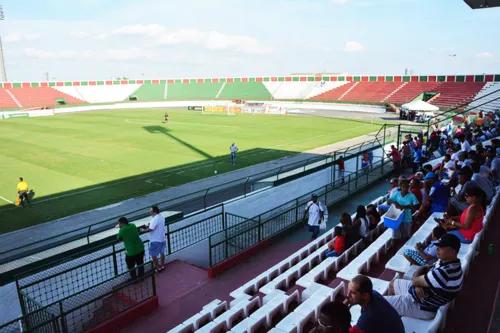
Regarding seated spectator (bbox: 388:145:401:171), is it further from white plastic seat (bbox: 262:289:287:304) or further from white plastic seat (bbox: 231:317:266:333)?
white plastic seat (bbox: 231:317:266:333)

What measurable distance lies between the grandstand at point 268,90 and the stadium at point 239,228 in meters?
27.0

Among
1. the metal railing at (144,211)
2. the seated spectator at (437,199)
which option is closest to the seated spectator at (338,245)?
the seated spectator at (437,199)

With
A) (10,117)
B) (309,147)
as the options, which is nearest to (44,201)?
(309,147)

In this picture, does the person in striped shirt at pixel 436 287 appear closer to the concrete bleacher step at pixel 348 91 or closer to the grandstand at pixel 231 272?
the grandstand at pixel 231 272

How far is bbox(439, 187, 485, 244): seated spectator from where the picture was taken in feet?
18.2

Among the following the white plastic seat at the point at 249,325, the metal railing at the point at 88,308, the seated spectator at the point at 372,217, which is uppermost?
the seated spectator at the point at 372,217

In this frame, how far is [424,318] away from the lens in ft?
14.0

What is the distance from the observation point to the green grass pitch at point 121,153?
1714 centimetres

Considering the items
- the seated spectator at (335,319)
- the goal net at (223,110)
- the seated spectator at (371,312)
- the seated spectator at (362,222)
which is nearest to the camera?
the seated spectator at (335,319)

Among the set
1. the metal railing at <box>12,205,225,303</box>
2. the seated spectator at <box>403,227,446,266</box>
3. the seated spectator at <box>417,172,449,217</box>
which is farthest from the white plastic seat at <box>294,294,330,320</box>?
the metal railing at <box>12,205,225,303</box>

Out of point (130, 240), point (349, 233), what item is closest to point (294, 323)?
point (349, 233)

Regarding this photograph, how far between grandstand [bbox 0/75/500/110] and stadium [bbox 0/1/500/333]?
88.5ft

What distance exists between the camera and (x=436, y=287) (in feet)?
13.4

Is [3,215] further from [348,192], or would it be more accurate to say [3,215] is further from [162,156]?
[348,192]
